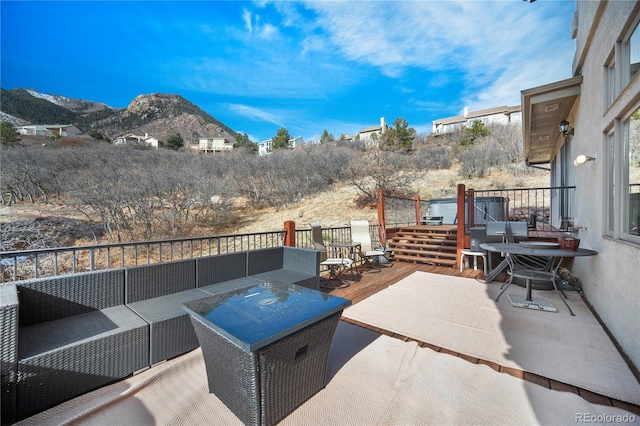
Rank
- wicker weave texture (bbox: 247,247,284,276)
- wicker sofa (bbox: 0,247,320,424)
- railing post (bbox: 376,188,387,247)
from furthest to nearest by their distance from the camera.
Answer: railing post (bbox: 376,188,387,247)
wicker weave texture (bbox: 247,247,284,276)
wicker sofa (bbox: 0,247,320,424)

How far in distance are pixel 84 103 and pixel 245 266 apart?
61.4m

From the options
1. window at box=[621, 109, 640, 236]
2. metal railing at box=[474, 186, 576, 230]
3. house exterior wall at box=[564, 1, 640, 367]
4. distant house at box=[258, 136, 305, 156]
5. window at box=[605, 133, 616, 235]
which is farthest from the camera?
distant house at box=[258, 136, 305, 156]

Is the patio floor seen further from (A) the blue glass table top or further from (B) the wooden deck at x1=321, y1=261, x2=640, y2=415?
(A) the blue glass table top

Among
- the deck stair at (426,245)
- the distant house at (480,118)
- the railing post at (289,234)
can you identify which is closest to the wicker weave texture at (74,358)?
the railing post at (289,234)

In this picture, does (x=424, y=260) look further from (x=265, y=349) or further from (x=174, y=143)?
(x=174, y=143)

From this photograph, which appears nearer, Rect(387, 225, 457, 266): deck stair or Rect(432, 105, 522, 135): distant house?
Rect(387, 225, 457, 266): deck stair

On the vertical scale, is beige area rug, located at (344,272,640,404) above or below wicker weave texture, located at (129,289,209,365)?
below

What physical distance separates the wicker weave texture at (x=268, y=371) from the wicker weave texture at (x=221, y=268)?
51.4 inches

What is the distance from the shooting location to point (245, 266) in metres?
3.47

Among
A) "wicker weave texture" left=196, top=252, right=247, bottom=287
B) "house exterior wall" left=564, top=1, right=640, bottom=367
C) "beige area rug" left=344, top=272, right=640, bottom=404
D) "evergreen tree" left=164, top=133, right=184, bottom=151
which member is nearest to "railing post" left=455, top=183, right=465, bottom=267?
"beige area rug" left=344, top=272, right=640, bottom=404

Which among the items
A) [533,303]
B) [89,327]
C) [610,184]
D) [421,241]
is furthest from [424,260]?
[89,327]

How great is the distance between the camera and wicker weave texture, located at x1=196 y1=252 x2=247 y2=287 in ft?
9.97

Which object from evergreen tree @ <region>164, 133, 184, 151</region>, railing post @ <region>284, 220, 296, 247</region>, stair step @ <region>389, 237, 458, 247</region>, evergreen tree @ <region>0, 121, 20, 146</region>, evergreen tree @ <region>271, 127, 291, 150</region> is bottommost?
stair step @ <region>389, 237, 458, 247</region>

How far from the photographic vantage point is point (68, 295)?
87.6 inches
